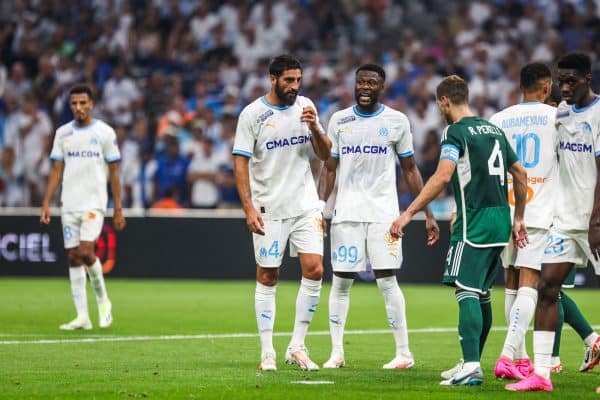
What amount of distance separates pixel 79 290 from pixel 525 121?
652 centimetres

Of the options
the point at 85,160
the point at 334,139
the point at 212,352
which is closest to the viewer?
the point at 334,139

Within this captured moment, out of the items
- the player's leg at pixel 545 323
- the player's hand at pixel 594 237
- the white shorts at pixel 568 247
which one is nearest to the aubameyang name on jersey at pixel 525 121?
the white shorts at pixel 568 247

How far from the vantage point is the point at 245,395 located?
27.3 feet

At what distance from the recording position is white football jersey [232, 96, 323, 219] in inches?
410

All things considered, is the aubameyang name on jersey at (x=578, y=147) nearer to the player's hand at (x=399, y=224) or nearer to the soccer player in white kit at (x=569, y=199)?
the soccer player in white kit at (x=569, y=199)

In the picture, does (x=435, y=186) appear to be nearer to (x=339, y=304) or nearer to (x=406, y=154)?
(x=406, y=154)

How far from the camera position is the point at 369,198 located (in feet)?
35.1

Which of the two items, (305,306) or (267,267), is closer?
(267,267)

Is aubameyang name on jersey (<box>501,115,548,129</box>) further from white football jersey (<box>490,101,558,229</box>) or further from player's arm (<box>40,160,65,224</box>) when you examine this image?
player's arm (<box>40,160,65,224</box>)

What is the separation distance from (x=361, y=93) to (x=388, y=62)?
14.8 m

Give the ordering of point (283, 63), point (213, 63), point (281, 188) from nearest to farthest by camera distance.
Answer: point (283, 63), point (281, 188), point (213, 63)

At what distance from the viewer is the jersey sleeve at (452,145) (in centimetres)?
889

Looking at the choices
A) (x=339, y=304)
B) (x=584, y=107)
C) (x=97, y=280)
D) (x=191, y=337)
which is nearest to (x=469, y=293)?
(x=584, y=107)

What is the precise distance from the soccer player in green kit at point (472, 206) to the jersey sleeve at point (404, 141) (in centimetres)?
159
